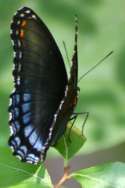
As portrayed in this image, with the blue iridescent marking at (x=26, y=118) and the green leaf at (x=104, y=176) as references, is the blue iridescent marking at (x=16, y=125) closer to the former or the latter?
the blue iridescent marking at (x=26, y=118)

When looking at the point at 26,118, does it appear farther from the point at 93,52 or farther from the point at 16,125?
the point at 93,52

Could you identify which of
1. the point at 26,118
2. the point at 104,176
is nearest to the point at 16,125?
the point at 26,118

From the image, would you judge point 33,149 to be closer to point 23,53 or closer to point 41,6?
point 23,53

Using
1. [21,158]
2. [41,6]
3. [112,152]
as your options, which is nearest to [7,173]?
[21,158]

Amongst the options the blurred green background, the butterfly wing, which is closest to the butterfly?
the butterfly wing

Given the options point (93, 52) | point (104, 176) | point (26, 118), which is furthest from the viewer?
point (93, 52)
